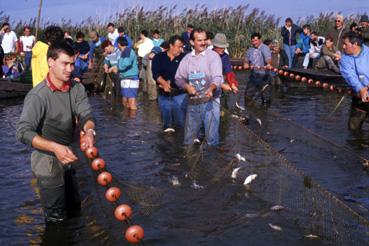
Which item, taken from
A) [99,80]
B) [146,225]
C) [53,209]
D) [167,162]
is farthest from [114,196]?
[99,80]

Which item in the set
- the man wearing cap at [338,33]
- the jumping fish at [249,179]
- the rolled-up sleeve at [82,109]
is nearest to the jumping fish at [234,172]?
Answer: the jumping fish at [249,179]

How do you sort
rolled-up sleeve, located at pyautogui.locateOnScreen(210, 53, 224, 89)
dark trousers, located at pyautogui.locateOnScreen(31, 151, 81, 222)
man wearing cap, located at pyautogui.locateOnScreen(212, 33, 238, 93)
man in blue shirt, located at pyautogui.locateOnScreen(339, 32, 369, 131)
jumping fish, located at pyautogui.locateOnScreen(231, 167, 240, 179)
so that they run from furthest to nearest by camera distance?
man in blue shirt, located at pyautogui.locateOnScreen(339, 32, 369, 131) → man wearing cap, located at pyautogui.locateOnScreen(212, 33, 238, 93) → rolled-up sleeve, located at pyautogui.locateOnScreen(210, 53, 224, 89) → jumping fish, located at pyautogui.locateOnScreen(231, 167, 240, 179) → dark trousers, located at pyautogui.locateOnScreen(31, 151, 81, 222)

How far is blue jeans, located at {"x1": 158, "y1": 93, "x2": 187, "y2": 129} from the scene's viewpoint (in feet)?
34.3

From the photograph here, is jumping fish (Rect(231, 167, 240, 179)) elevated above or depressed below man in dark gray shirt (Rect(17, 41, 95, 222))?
below

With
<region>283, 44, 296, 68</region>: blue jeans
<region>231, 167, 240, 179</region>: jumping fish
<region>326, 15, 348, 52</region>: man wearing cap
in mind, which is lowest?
<region>231, 167, 240, 179</region>: jumping fish

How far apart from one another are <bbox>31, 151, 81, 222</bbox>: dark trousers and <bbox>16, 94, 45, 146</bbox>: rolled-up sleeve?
446 millimetres

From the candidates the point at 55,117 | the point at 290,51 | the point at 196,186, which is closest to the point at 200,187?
the point at 196,186

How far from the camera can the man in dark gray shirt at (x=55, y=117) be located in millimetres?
5141

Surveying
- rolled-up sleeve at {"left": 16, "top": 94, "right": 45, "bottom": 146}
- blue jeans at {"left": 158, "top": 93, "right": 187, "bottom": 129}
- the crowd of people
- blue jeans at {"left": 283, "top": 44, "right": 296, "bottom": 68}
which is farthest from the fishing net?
blue jeans at {"left": 283, "top": 44, "right": 296, "bottom": 68}

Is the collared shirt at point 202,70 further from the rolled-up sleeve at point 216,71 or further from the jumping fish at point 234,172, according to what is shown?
the jumping fish at point 234,172

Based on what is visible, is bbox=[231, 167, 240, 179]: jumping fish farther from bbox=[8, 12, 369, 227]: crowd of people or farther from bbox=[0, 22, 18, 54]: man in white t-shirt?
bbox=[0, 22, 18, 54]: man in white t-shirt

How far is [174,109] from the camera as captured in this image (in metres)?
10.8

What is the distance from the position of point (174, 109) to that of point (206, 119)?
78.2 inches

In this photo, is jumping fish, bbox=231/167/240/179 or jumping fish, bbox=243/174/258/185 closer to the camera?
jumping fish, bbox=243/174/258/185
